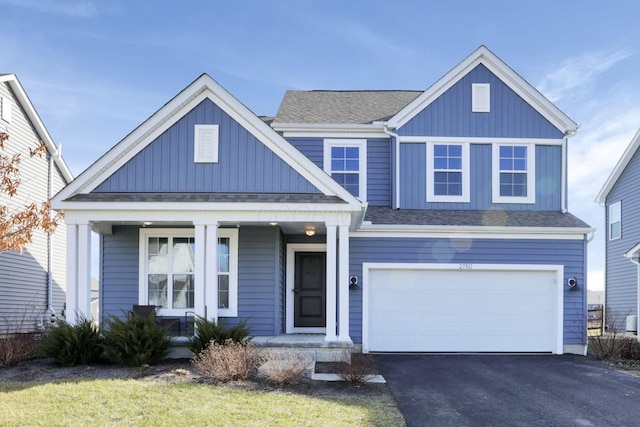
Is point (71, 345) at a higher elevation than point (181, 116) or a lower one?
lower

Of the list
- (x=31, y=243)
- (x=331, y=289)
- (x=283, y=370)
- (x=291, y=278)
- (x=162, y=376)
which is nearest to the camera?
(x=283, y=370)

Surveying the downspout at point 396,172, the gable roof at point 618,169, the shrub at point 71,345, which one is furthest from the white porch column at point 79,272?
the gable roof at point 618,169

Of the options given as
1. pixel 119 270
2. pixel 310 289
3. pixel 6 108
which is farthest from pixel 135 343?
pixel 6 108

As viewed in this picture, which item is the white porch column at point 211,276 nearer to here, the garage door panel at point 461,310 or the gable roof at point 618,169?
the garage door panel at point 461,310

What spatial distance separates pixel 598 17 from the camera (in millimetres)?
14016

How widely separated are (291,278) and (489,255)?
4715 mm

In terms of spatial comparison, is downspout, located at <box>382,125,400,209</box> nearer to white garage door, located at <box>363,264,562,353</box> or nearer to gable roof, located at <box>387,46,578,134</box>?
gable roof, located at <box>387,46,578,134</box>

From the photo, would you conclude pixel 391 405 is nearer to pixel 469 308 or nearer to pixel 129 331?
pixel 129 331

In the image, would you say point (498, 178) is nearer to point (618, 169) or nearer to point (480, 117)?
→ point (480, 117)

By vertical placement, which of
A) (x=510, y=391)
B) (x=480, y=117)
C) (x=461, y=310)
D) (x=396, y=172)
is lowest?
(x=510, y=391)

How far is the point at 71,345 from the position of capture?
1002cm

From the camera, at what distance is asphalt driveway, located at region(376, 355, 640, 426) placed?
7.25 m

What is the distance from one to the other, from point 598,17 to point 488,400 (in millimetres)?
10432

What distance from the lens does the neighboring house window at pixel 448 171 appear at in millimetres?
14297
